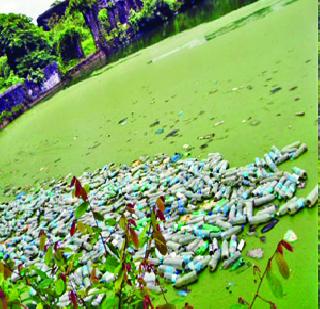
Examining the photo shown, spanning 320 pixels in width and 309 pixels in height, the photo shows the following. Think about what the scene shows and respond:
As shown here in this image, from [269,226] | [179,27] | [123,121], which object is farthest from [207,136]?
[179,27]

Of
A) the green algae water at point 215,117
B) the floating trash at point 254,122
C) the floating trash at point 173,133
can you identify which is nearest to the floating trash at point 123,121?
the green algae water at point 215,117

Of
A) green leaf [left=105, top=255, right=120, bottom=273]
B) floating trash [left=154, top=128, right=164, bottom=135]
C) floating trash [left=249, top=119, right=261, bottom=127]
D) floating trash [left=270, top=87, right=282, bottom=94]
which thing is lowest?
floating trash [left=154, top=128, right=164, bottom=135]

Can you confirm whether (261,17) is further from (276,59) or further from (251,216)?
(251,216)

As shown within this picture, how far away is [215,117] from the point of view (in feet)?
17.5

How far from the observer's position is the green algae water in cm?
267

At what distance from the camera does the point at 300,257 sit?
96.1 inches

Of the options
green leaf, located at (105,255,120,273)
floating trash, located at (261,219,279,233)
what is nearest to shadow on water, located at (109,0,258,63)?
floating trash, located at (261,219,279,233)

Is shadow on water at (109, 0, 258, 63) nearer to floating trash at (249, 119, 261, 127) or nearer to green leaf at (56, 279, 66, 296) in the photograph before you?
floating trash at (249, 119, 261, 127)

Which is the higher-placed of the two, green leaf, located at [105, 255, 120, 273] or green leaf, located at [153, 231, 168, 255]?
green leaf, located at [153, 231, 168, 255]

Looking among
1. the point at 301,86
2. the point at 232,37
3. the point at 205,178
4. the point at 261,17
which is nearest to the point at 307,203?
the point at 205,178

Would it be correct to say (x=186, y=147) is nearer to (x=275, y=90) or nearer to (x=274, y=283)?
(x=275, y=90)

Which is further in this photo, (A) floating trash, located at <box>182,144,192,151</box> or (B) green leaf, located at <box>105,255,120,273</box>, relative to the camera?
(A) floating trash, located at <box>182,144,192,151</box>

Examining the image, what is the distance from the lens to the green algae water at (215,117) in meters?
2.67

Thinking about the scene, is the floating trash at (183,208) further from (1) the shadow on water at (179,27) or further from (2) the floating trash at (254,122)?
(1) the shadow on water at (179,27)
